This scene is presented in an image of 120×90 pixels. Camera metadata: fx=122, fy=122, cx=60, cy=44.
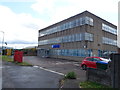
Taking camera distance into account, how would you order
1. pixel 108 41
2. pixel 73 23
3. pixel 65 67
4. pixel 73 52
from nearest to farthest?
pixel 65 67, pixel 73 52, pixel 73 23, pixel 108 41

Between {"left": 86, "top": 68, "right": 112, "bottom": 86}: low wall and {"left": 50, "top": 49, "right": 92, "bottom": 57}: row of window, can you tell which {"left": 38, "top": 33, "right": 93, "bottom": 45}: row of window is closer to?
{"left": 50, "top": 49, "right": 92, "bottom": 57}: row of window

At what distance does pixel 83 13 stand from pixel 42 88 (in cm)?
2596

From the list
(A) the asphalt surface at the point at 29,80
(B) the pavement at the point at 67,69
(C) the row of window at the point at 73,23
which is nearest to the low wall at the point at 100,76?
(B) the pavement at the point at 67,69

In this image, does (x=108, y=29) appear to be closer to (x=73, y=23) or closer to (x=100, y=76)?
(x=73, y=23)

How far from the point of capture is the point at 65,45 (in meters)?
35.5

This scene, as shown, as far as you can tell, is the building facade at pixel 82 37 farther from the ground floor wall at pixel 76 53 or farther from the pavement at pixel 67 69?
the pavement at pixel 67 69

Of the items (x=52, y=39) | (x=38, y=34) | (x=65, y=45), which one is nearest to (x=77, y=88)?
(x=65, y=45)

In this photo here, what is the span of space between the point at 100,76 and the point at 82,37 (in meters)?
22.0

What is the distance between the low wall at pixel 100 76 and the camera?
7096 millimetres

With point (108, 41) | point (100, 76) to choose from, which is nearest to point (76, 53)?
point (108, 41)

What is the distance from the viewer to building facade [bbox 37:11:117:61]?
28955 millimetres

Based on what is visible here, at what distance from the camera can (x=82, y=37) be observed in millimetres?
29141

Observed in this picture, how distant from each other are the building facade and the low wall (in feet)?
64.9

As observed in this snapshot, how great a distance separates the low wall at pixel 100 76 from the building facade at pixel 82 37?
64.9ft
